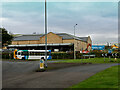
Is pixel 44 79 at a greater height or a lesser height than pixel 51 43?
lesser

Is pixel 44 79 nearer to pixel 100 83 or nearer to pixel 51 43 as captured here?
pixel 100 83

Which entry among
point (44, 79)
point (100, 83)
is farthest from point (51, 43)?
point (100, 83)

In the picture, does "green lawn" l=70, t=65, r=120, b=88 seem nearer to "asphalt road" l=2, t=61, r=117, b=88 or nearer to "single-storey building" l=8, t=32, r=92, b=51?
"asphalt road" l=2, t=61, r=117, b=88

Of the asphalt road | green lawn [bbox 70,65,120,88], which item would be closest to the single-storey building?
the asphalt road

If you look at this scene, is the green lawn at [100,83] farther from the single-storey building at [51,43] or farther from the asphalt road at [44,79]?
the single-storey building at [51,43]

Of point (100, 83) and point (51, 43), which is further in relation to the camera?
point (51, 43)

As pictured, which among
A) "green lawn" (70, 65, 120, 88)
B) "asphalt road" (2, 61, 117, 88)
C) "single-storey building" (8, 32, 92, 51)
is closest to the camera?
"green lawn" (70, 65, 120, 88)

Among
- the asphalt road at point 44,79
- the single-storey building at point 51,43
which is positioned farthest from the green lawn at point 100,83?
the single-storey building at point 51,43

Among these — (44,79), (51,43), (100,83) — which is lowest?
(44,79)

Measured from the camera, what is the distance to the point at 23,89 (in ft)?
32.3

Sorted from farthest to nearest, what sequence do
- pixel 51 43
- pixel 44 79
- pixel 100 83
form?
pixel 51 43 < pixel 44 79 < pixel 100 83

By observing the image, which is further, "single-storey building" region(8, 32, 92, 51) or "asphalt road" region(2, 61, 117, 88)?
"single-storey building" region(8, 32, 92, 51)

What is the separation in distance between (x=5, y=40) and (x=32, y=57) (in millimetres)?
27834

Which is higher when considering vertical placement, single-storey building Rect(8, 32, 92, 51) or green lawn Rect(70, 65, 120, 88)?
single-storey building Rect(8, 32, 92, 51)
